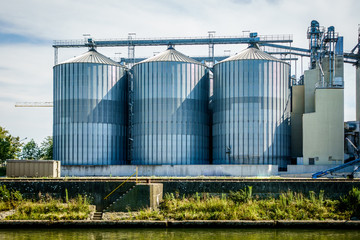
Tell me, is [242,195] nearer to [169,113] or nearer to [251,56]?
[169,113]

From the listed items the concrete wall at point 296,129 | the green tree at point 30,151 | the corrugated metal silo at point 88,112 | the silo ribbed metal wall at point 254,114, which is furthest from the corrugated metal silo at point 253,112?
the green tree at point 30,151

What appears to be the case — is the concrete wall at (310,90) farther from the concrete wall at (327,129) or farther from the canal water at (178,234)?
the canal water at (178,234)

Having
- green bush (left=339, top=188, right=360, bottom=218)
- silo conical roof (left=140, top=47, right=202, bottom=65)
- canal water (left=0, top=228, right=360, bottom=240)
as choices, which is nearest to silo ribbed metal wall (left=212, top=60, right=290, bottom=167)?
silo conical roof (left=140, top=47, right=202, bottom=65)

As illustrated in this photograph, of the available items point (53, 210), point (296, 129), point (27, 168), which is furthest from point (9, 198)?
point (296, 129)

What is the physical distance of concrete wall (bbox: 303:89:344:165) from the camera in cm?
6406

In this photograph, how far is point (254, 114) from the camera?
224ft

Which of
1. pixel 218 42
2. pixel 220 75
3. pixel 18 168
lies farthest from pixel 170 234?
pixel 218 42

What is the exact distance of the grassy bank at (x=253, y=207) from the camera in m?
33.4

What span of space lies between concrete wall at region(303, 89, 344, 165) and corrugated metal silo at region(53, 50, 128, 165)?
2993cm

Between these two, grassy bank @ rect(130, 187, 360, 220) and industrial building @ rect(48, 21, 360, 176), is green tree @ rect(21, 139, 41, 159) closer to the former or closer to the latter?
industrial building @ rect(48, 21, 360, 176)

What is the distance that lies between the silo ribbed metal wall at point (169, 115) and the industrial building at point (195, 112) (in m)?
0.15

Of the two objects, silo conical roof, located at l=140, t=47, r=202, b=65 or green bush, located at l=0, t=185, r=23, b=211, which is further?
silo conical roof, located at l=140, t=47, r=202, b=65

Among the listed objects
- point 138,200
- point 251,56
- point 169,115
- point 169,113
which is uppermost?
point 251,56

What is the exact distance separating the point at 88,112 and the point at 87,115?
490 mm
